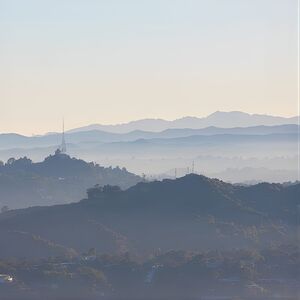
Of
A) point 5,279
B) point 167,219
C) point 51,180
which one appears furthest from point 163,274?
point 51,180

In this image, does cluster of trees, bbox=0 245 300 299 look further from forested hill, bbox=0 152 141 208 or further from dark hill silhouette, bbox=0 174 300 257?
forested hill, bbox=0 152 141 208

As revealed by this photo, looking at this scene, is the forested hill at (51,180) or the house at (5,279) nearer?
the house at (5,279)

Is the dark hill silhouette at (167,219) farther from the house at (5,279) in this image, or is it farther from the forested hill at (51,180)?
the forested hill at (51,180)

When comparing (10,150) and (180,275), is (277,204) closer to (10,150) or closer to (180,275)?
(180,275)

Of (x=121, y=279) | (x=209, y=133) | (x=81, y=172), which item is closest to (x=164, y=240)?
(x=121, y=279)

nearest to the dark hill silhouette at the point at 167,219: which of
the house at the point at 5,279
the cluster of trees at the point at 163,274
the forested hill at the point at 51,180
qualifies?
the cluster of trees at the point at 163,274

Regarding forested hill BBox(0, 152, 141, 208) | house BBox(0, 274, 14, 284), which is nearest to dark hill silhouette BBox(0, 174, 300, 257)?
house BBox(0, 274, 14, 284)
